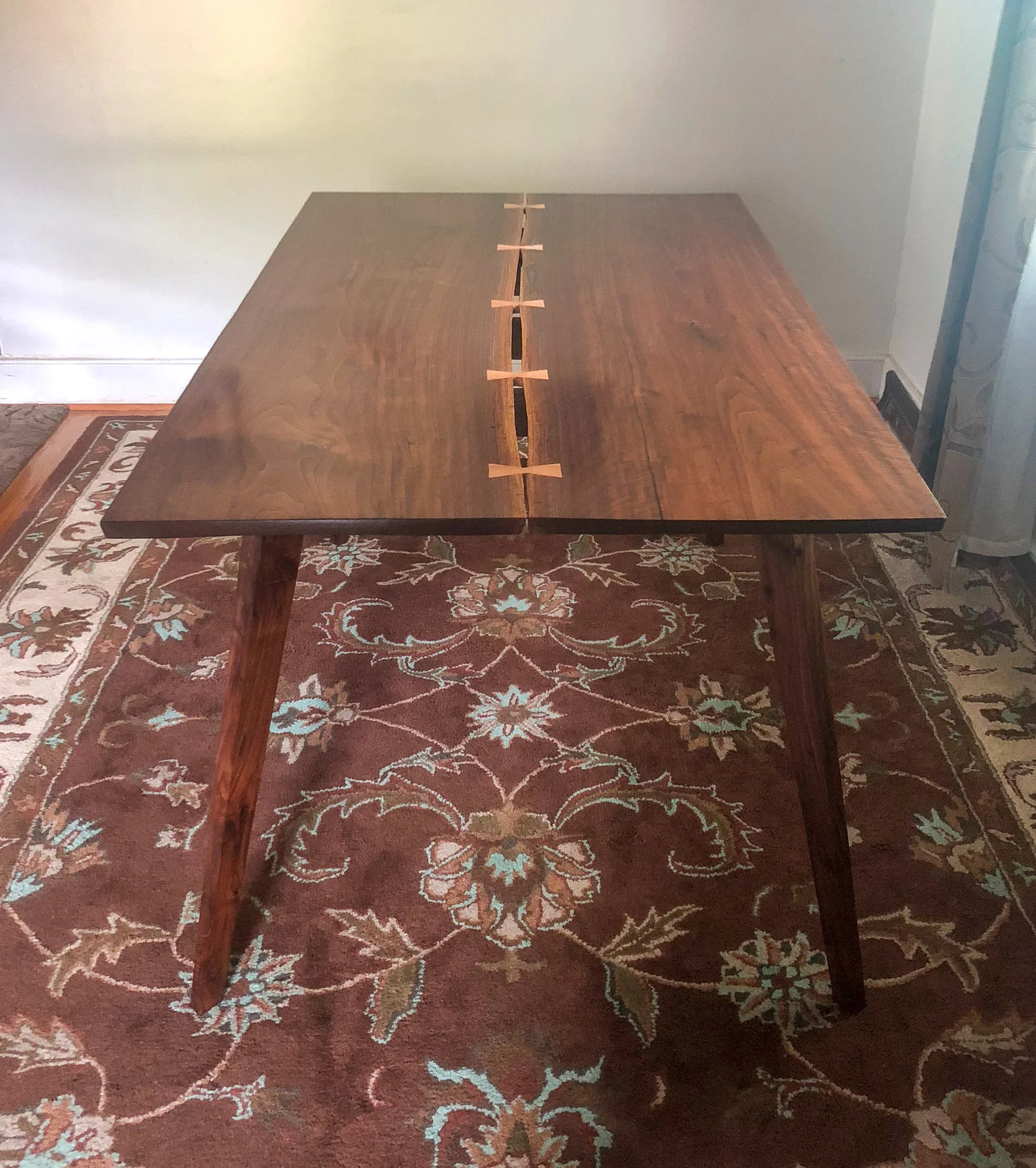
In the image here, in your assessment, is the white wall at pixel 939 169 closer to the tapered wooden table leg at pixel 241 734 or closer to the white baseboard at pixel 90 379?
the tapered wooden table leg at pixel 241 734

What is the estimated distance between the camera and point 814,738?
1015mm

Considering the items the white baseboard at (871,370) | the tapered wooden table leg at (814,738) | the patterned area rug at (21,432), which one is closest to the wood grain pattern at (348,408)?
the tapered wooden table leg at (814,738)

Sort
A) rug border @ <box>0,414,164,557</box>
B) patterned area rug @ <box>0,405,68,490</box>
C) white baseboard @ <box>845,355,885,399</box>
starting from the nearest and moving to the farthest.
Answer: rug border @ <box>0,414,164,557</box> → patterned area rug @ <box>0,405,68,490</box> → white baseboard @ <box>845,355,885,399</box>

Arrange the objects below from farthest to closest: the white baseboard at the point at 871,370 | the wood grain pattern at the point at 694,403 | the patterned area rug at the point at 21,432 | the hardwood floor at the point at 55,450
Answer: the white baseboard at the point at 871,370, the patterned area rug at the point at 21,432, the hardwood floor at the point at 55,450, the wood grain pattern at the point at 694,403

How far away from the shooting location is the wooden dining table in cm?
92

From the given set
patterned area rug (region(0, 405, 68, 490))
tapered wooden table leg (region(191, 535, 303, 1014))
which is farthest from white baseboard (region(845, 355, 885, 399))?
patterned area rug (region(0, 405, 68, 490))

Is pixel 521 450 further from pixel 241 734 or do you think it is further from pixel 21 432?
pixel 21 432

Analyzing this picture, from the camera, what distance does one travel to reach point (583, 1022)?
1.10m

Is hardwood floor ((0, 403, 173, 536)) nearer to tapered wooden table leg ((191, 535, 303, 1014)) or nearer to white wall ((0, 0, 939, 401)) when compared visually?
white wall ((0, 0, 939, 401))

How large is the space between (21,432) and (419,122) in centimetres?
130

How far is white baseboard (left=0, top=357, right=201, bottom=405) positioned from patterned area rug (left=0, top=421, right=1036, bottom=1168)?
833mm

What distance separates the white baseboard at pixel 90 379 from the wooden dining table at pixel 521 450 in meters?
1.21

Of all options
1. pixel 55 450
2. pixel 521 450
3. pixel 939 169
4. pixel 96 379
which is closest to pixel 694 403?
pixel 521 450

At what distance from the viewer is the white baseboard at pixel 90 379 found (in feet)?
8.36
